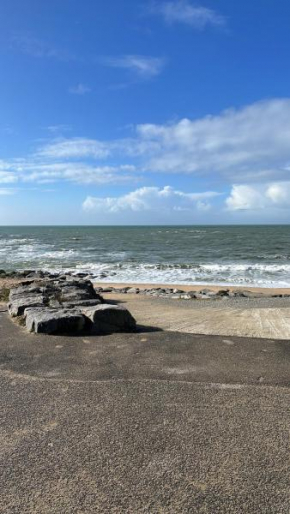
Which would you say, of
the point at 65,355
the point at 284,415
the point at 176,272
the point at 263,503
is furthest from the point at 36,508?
the point at 176,272

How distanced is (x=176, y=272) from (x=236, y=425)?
1836 cm

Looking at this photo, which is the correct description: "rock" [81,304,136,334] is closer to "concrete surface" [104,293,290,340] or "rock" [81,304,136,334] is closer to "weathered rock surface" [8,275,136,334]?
"weathered rock surface" [8,275,136,334]

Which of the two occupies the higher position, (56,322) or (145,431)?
(56,322)

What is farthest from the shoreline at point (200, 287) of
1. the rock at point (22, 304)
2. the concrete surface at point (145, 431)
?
the concrete surface at point (145, 431)

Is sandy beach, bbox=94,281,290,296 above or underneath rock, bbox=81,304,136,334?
underneath

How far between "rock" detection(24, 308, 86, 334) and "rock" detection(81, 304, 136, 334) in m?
0.18

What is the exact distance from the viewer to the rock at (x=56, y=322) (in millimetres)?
5387

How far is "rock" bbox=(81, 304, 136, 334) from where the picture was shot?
5652mm

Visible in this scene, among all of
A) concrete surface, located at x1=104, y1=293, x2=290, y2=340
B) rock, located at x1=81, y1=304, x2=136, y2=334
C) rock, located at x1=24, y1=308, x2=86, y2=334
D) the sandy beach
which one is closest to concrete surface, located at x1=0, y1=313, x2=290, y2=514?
rock, located at x1=24, y1=308, x2=86, y2=334

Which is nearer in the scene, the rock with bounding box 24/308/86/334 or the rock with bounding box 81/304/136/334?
the rock with bounding box 24/308/86/334

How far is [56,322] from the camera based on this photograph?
17.7ft

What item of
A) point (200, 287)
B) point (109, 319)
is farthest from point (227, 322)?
point (200, 287)

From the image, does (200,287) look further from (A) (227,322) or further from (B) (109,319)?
(B) (109,319)

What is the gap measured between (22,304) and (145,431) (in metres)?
4.32
